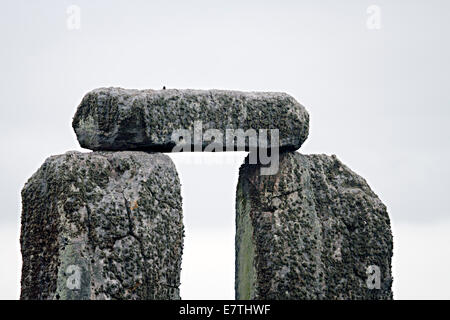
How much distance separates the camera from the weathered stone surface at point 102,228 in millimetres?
11469

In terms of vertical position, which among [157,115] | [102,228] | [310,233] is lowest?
[310,233]

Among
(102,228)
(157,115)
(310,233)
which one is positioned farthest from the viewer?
(310,233)

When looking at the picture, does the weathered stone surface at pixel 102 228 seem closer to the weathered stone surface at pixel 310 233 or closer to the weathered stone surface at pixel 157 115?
the weathered stone surface at pixel 157 115

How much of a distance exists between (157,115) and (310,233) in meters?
2.13

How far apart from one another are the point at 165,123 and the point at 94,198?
109cm

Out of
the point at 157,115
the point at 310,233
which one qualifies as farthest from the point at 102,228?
the point at 310,233

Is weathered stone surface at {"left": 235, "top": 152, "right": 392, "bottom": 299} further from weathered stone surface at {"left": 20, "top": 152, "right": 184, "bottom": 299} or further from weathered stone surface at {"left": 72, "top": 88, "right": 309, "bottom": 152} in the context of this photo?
weathered stone surface at {"left": 20, "top": 152, "right": 184, "bottom": 299}

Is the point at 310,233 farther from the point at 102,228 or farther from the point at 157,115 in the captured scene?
the point at 102,228

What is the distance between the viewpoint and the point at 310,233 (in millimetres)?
12734

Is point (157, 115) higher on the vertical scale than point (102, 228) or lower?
higher

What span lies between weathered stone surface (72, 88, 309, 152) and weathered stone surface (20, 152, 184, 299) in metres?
0.20

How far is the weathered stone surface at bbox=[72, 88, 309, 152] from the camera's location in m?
12.0

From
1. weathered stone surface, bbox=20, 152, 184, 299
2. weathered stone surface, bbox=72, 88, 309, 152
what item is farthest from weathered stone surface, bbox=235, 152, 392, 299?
weathered stone surface, bbox=20, 152, 184, 299

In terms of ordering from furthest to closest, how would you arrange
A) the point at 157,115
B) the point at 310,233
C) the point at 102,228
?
the point at 310,233 → the point at 157,115 → the point at 102,228
